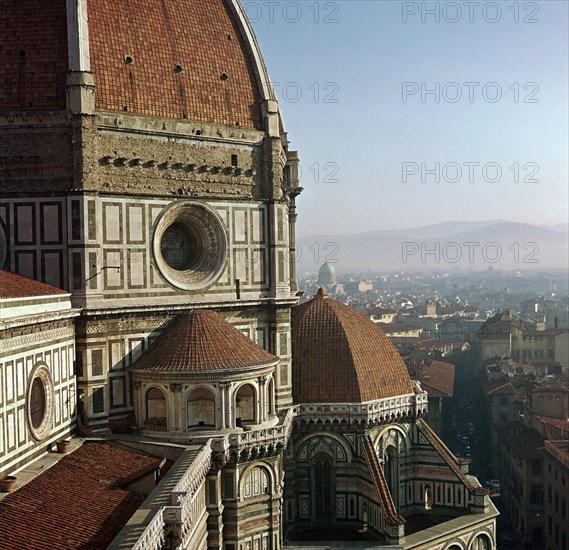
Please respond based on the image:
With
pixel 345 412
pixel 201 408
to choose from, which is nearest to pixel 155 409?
pixel 201 408

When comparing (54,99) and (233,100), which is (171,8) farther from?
(54,99)

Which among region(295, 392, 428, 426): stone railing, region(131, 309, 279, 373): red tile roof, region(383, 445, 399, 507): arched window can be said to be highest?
region(131, 309, 279, 373): red tile roof

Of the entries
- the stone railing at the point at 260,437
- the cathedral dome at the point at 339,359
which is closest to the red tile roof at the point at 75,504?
the stone railing at the point at 260,437

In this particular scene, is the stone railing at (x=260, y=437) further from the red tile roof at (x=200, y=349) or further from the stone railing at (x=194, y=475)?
the red tile roof at (x=200, y=349)

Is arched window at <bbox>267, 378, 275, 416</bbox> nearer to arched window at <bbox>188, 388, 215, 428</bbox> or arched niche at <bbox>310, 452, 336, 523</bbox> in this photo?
arched window at <bbox>188, 388, 215, 428</bbox>

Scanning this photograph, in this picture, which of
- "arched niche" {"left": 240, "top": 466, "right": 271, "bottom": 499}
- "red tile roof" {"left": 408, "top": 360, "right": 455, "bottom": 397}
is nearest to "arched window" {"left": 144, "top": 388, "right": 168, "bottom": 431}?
"arched niche" {"left": 240, "top": 466, "right": 271, "bottom": 499}

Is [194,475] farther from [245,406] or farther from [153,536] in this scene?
[245,406]
